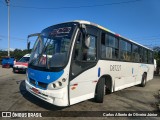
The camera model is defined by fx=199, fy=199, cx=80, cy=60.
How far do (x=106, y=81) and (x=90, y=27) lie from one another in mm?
2715

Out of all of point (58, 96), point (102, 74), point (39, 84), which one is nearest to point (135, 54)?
point (102, 74)

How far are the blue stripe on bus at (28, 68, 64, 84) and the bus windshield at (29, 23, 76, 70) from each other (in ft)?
0.60

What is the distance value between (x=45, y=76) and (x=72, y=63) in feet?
3.11

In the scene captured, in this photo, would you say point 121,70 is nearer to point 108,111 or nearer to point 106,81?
point 106,81

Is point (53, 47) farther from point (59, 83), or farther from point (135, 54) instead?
point (135, 54)

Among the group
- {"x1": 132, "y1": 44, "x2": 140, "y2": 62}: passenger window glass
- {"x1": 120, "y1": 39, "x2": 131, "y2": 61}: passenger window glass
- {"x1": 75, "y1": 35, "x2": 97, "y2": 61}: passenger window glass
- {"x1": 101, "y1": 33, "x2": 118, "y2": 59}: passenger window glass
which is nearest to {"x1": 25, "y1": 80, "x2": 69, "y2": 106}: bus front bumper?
{"x1": 75, "y1": 35, "x2": 97, "y2": 61}: passenger window glass

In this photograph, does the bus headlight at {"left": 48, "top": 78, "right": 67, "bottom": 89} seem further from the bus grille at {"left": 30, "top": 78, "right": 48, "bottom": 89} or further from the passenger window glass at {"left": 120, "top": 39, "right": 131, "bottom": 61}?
the passenger window glass at {"left": 120, "top": 39, "right": 131, "bottom": 61}

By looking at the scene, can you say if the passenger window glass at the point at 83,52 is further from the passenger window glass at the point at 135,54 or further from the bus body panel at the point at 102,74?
the passenger window glass at the point at 135,54

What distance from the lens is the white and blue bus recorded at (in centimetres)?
601

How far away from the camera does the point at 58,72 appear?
5.95 m

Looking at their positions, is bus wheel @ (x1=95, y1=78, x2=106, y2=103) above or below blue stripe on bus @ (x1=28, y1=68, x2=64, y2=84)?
below

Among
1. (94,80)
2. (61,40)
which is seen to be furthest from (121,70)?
(61,40)

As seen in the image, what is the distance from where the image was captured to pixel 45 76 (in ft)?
20.5

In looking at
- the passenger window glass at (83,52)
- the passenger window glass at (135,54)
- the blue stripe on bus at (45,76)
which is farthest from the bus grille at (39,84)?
the passenger window glass at (135,54)
